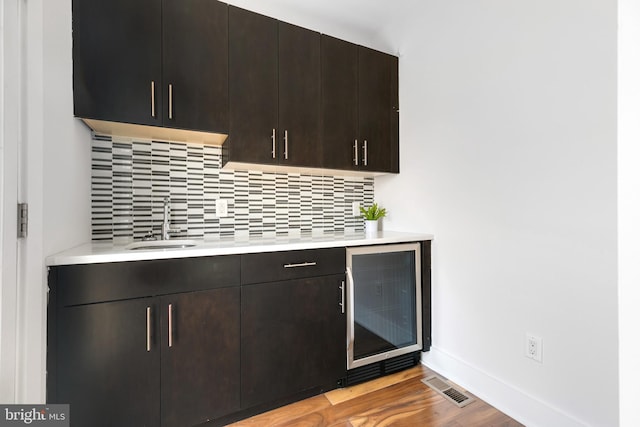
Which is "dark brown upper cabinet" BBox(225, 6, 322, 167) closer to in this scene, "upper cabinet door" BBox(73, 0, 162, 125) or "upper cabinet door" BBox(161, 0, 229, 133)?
"upper cabinet door" BBox(161, 0, 229, 133)

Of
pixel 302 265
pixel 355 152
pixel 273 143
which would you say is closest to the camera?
pixel 302 265

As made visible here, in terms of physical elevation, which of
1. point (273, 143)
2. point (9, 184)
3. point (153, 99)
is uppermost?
point (153, 99)

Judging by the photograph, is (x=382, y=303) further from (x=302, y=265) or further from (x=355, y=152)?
(x=355, y=152)

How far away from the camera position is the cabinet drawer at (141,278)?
1.15 metres

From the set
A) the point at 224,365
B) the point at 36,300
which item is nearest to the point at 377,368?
the point at 224,365

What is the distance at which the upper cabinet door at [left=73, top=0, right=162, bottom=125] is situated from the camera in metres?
1.38

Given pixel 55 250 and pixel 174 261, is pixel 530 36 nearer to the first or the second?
pixel 174 261

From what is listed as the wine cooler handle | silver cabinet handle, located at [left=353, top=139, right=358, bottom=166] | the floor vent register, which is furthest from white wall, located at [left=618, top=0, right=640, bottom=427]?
silver cabinet handle, located at [left=353, top=139, right=358, bottom=166]

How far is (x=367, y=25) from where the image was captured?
241 cm

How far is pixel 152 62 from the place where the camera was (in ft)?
4.94

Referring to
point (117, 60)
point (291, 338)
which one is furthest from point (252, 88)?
point (291, 338)

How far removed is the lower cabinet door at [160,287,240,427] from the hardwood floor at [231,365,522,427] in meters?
0.22

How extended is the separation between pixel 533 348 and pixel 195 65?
2369mm

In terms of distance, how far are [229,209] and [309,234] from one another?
2.18 ft
